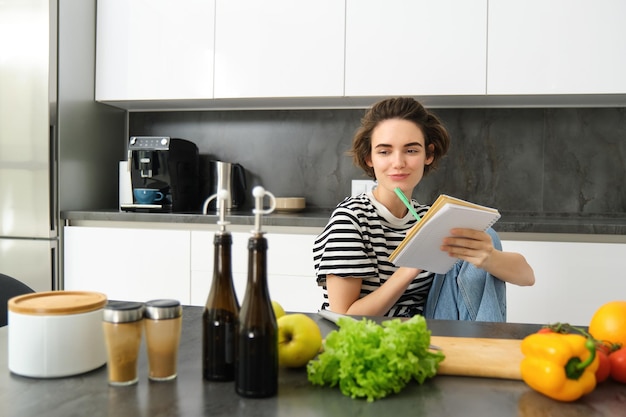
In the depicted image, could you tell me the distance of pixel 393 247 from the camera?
1.56 m

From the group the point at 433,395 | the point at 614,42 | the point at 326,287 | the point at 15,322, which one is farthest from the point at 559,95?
the point at 15,322

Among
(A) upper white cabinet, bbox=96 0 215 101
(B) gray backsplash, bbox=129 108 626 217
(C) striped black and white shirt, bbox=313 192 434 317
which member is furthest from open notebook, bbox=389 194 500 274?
(A) upper white cabinet, bbox=96 0 215 101

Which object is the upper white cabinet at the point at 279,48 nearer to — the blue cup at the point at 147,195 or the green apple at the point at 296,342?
the blue cup at the point at 147,195

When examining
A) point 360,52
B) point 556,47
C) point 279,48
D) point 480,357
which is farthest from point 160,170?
point 480,357

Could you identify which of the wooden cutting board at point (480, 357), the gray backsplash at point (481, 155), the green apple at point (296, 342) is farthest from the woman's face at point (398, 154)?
the gray backsplash at point (481, 155)

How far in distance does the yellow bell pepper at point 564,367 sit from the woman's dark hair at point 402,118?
0.93m

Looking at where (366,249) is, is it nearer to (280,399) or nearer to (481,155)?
(280,399)

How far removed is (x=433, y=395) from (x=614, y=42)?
229 centimetres

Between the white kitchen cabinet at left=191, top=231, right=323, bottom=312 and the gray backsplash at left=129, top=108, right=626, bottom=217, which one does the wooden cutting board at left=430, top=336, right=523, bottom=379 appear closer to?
the white kitchen cabinet at left=191, top=231, right=323, bottom=312

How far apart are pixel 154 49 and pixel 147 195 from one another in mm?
739

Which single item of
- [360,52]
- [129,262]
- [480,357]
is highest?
[360,52]

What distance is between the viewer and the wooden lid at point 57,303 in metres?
0.77

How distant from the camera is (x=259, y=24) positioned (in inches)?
109

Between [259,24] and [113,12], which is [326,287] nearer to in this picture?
[259,24]
